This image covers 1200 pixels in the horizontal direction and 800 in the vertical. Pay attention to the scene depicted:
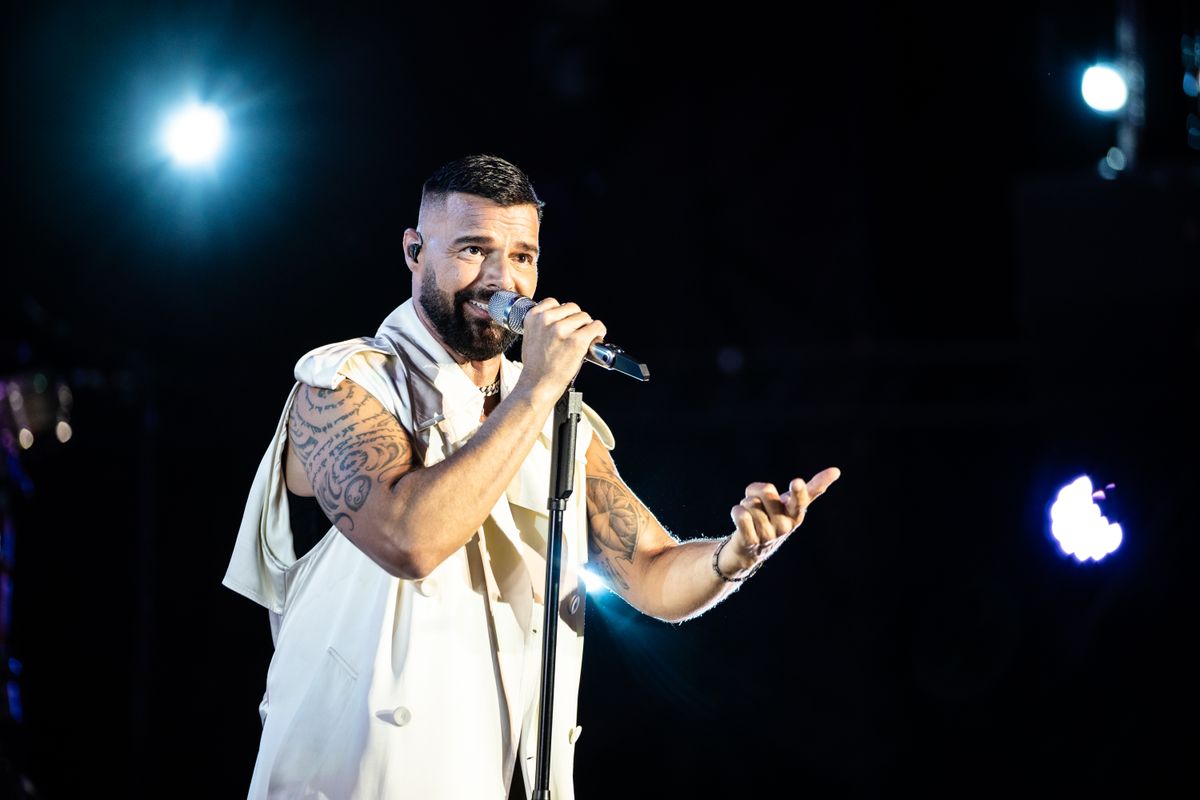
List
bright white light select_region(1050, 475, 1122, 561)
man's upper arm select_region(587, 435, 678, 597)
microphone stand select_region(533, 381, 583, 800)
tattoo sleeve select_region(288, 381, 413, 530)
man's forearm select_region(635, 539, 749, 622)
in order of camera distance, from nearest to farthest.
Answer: microphone stand select_region(533, 381, 583, 800)
tattoo sleeve select_region(288, 381, 413, 530)
man's forearm select_region(635, 539, 749, 622)
man's upper arm select_region(587, 435, 678, 597)
bright white light select_region(1050, 475, 1122, 561)

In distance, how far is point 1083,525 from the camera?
4.32 metres

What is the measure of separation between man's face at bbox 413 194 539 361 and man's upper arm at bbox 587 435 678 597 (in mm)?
423

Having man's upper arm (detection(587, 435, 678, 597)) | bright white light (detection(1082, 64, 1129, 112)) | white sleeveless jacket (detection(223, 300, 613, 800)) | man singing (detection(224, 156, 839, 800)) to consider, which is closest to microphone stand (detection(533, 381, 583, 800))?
man singing (detection(224, 156, 839, 800))

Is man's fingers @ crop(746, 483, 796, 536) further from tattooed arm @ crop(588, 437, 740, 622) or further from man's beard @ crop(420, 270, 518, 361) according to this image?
man's beard @ crop(420, 270, 518, 361)

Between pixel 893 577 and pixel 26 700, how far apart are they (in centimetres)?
361

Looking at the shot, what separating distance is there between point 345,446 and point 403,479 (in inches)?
6.4

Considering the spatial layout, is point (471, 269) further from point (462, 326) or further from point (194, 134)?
point (194, 134)

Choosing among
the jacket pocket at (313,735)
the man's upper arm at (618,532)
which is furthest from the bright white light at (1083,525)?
the jacket pocket at (313,735)

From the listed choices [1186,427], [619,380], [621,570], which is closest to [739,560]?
[621,570]

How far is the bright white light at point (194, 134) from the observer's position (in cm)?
488

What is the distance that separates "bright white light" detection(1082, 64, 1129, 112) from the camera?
5.02 metres

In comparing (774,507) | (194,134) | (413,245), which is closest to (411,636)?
(774,507)

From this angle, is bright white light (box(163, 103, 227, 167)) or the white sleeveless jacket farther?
bright white light (box(163, 103, 227, 167))

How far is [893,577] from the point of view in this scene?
5152 mm
